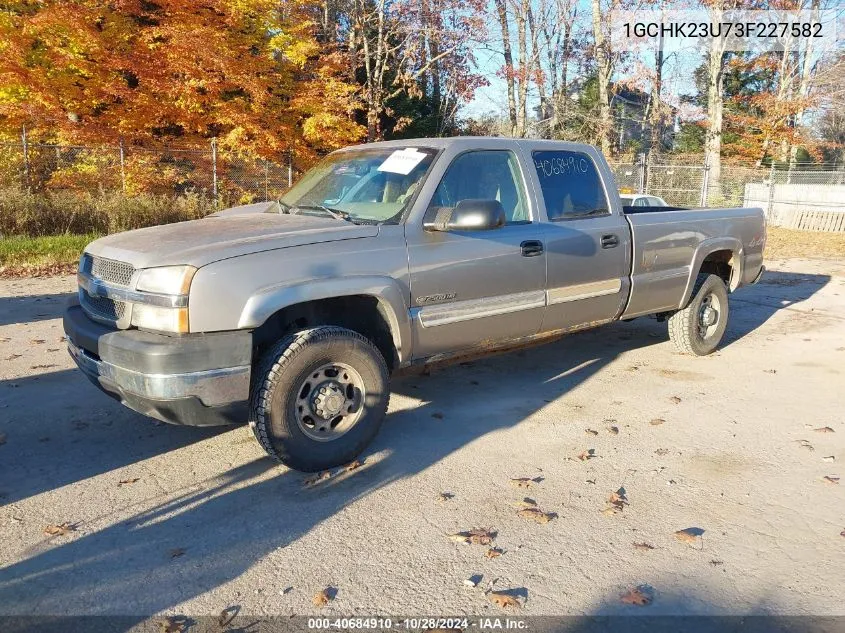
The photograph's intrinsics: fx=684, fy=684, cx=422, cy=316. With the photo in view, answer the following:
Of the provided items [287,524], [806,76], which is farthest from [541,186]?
[806,76]

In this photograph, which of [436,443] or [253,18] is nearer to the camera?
[436,443]

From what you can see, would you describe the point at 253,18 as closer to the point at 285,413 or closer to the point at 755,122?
the point at 285,413

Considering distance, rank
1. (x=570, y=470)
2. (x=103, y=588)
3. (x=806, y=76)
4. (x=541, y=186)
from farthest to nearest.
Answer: (x=806, y=76), (x=541, y=186), (x=570, y=470), (x=103, y=588)

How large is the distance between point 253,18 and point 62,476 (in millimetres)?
18058

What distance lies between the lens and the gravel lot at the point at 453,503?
289cm

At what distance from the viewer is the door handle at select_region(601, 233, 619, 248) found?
5.31m

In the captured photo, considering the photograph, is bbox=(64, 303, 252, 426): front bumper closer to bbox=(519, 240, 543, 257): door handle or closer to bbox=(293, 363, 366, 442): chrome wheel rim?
bbox=(293, 363, 366, 442): chrome wheel rim

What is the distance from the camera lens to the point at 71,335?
161 inches

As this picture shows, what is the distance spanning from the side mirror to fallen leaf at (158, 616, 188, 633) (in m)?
2.53

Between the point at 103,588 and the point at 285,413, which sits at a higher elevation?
the point at 285,413

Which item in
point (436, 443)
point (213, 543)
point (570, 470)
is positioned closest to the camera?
point (213, 543)

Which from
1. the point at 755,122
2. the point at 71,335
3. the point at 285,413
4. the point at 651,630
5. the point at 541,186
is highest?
the point at 755,122

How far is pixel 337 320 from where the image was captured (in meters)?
4.25

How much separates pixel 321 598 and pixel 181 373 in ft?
4.32
